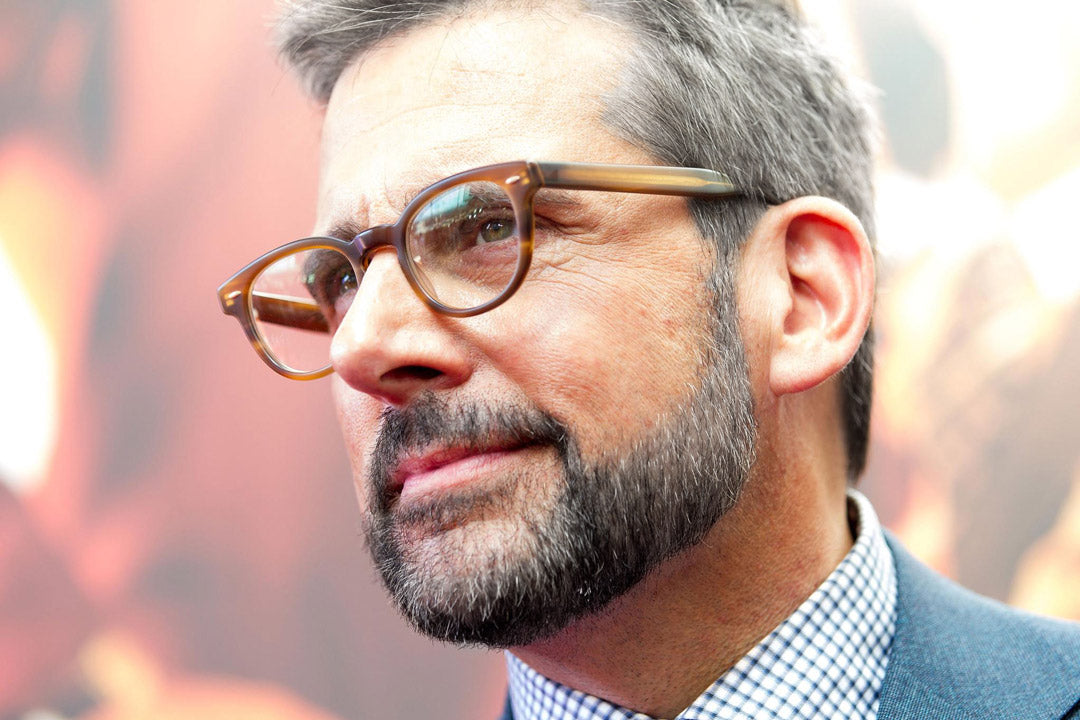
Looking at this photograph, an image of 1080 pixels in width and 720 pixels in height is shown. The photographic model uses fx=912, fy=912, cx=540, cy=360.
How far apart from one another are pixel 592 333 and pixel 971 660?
28.4 inches

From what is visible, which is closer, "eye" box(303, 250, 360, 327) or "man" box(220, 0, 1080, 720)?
"man" box(220, 0, 1080, 720)

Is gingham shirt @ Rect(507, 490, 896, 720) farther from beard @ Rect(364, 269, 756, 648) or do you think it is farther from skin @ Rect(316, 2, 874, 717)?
beard @ Rect(364, 269, 756, 648)

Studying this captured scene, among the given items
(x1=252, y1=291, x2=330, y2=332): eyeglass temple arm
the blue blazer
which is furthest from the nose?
the blue blazer

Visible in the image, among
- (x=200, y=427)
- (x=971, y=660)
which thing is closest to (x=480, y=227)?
(x=971, y=660)

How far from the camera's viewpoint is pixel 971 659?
128cm

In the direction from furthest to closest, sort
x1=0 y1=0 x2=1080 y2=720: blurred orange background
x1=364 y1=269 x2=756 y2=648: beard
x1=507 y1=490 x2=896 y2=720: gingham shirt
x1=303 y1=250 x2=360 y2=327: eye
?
x1=0 y1=0 x2=1080 y2=720: blurred orange background, x1=303 y1=250 x2=360 y2=327: eye, x1=507 y1=490 x2=896 y2=720: gingham shirt, x1=364 y1=269 x2=756 y2=648: beard

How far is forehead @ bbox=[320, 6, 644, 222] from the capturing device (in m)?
1.16

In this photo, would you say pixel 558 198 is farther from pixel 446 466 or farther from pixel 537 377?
pixel 446 466

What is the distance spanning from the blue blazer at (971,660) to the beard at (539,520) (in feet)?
1.23

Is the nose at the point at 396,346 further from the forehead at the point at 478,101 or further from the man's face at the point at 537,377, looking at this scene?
the forehead at the point at 478,101

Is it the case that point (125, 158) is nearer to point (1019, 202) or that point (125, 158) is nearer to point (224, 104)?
point (224, 104)

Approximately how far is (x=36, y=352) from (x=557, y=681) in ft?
5.08

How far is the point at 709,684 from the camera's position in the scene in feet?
4.02

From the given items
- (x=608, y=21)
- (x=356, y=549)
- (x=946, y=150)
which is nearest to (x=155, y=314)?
(x=356, y=549)
